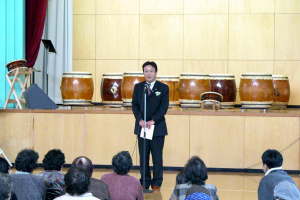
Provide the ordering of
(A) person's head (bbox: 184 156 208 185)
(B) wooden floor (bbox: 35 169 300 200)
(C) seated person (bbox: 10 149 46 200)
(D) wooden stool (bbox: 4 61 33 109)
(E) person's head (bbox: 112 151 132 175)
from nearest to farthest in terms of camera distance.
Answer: (A) person's head (bbox: 184 156 208 185)
(C) seated person (bbox: 10 149 46 200)
(E) person's head (bbox: 112 151 132 175)
(B) wooden floor (bbox: 35 169 300 200)
(D) wooden stool (bbox: 4 61 33 109)

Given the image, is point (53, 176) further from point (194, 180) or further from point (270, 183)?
point (270, 183)

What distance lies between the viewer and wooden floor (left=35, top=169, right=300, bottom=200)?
614 centimetres

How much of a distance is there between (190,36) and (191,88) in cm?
209

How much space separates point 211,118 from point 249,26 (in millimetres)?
2998

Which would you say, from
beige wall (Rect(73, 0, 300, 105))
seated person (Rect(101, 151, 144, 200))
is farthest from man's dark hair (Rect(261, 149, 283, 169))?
beige wall (Rect(73, 0, 300, 105))

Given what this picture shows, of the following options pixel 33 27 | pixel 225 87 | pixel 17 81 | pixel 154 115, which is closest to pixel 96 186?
pixel 154 115

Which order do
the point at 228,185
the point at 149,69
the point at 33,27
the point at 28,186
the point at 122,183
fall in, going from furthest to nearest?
the point at 33,27
the point at 228,185
the point at 149,69
the point at 122,183
the point at 28,186

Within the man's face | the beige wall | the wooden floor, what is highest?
the beige wall

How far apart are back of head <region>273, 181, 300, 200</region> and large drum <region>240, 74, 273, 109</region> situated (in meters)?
4.45

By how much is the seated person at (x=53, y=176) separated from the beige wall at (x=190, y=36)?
20.2 feet

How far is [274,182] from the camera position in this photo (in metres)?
4.18

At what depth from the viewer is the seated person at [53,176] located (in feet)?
13.8

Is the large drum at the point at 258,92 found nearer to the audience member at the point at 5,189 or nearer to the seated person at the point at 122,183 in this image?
the seated person at the point at 122,183

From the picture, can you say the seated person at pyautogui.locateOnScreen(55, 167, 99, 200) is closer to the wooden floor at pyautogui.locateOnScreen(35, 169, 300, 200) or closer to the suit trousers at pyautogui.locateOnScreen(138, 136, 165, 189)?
the wooden floor at pyautogui.locateOnScreen(35, 169, 300, 200)
